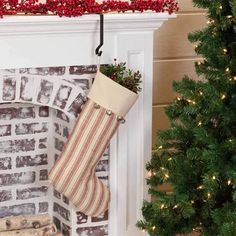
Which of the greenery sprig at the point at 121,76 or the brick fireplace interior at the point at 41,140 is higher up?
the greenery sprig at the point at 121,76

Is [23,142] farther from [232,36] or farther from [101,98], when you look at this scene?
[232,36]

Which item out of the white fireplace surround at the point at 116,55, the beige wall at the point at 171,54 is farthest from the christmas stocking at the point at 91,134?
the beige wall at the point at 171,54

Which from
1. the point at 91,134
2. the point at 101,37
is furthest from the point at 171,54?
the point at 91,134

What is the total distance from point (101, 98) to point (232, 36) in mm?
536

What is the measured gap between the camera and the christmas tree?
91.4 inches

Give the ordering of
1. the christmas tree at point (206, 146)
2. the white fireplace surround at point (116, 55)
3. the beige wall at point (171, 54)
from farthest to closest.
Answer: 1. the beige wall at point (171, 54)
2. the white fireplace surround at point (116, 55)
3. the christmas tree at point (206, 146)

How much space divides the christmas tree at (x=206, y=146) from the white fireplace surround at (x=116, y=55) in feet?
0.78

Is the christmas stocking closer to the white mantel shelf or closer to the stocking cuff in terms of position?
the stocking cuff

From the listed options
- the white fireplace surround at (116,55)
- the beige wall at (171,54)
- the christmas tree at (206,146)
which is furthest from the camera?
the beige wall at (171,54)

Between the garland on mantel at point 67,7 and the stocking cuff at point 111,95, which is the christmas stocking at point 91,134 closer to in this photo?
the stocking cuff at point 111,95

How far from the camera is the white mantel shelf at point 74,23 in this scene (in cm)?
241

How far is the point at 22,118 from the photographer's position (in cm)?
274

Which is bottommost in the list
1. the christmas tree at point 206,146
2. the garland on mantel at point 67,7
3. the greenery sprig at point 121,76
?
the christmas tree at point 206,146

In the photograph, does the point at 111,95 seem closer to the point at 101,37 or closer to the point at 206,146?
the point at 101,37
